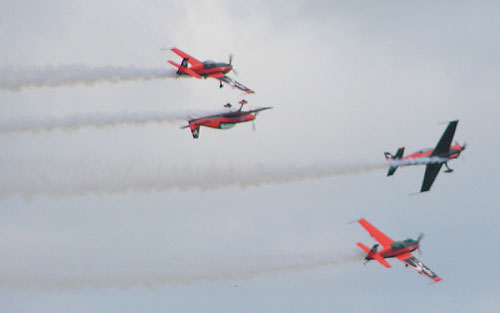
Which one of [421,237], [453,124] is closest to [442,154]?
[453,124]

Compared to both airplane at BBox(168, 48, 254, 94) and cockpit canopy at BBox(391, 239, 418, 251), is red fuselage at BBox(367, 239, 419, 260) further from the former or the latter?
airplane at BBox(168, 48, 254, 94)

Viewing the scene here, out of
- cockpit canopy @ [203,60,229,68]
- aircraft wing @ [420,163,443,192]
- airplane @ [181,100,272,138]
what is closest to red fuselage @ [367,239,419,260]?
aircraft wing @ [420,163,443,192]

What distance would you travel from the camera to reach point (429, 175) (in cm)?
8994

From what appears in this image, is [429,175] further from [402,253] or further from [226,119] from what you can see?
[226,119]

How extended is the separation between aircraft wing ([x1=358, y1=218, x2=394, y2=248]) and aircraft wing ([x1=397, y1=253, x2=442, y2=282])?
3333mm

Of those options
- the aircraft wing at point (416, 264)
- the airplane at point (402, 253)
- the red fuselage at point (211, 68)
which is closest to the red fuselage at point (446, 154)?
the airplane at point (402, 253)

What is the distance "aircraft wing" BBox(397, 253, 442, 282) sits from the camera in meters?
86.4

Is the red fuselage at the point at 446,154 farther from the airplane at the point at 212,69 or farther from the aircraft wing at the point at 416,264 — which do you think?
the airplane at the point at 212,69

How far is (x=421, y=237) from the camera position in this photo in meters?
89.9

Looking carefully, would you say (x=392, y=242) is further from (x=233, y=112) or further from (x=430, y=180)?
(x=233, y=112)

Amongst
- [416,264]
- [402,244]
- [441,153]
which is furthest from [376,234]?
[441,153]

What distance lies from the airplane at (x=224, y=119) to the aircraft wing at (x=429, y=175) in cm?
1816

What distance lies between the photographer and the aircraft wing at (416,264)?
86.4m

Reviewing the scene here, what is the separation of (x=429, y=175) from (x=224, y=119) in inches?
858
